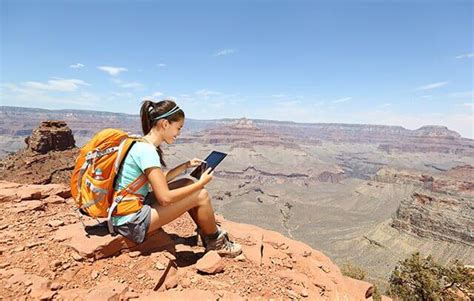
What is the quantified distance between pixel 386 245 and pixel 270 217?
139 ft

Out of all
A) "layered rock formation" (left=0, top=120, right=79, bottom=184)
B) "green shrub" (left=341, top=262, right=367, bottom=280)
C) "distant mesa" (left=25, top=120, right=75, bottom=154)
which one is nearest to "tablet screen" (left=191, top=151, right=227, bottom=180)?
"green shrub" (left=341, top=262, right=367, bottom=280)

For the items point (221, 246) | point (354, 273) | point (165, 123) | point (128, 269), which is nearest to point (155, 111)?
point (165, 123)

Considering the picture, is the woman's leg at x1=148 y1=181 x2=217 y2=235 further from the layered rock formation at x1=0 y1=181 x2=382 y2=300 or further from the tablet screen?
the layered rock formation at x1=0 y1=181 x2=382 y2=300

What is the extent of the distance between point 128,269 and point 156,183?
1.47 metres

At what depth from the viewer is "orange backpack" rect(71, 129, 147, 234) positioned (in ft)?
14.8

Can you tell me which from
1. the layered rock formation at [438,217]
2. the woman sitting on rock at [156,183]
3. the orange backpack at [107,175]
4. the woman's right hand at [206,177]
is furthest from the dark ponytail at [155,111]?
the layered rock formation at [438,217]

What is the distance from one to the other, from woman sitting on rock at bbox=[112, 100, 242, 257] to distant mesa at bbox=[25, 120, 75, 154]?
4282 centimetres

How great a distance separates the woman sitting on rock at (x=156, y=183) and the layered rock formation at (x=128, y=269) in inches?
19.4

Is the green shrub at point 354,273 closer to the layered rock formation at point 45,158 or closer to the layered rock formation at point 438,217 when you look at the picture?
the layered rock formation at point 45,158

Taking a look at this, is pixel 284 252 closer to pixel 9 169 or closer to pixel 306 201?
pixel 9 169

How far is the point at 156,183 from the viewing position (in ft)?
14.0

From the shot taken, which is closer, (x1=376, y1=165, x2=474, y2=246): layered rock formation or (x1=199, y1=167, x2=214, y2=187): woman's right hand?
(x1=199, y1=167, x2=214, y2=187): woman's right hand

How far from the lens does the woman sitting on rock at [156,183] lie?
169 inches

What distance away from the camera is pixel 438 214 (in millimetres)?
72688
